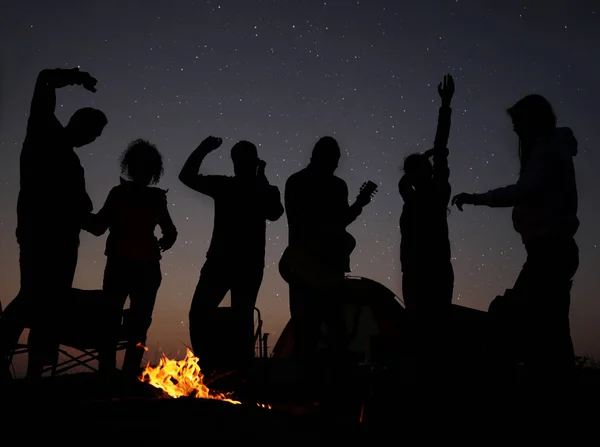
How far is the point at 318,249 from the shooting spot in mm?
4867

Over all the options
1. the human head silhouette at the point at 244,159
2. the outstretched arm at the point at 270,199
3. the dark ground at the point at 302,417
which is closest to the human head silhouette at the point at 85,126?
the human head silhouette at the point at 244,159

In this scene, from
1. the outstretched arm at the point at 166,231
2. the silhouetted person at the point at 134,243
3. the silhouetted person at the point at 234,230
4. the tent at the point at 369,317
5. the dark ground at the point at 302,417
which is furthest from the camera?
the tent at the point at 369,317

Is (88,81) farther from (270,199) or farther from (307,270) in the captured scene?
(307,270)

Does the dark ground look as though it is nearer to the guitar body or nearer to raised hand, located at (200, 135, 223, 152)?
the guitar body

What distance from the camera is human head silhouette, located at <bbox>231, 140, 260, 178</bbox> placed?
5332 millimetres

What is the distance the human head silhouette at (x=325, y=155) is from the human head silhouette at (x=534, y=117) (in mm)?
1624

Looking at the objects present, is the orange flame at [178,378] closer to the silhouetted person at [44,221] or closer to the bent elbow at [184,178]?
the silhouetted person at [44,221]

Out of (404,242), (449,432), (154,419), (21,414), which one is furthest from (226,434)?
(404,242)

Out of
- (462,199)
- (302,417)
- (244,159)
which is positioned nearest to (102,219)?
(244,159)

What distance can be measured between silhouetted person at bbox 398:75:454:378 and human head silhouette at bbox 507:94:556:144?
132 cm

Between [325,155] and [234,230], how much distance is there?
98 cm

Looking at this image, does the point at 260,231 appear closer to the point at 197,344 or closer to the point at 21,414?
the point at 197,344

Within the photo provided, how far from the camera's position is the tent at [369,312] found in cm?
891

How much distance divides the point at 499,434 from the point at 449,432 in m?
0.30
